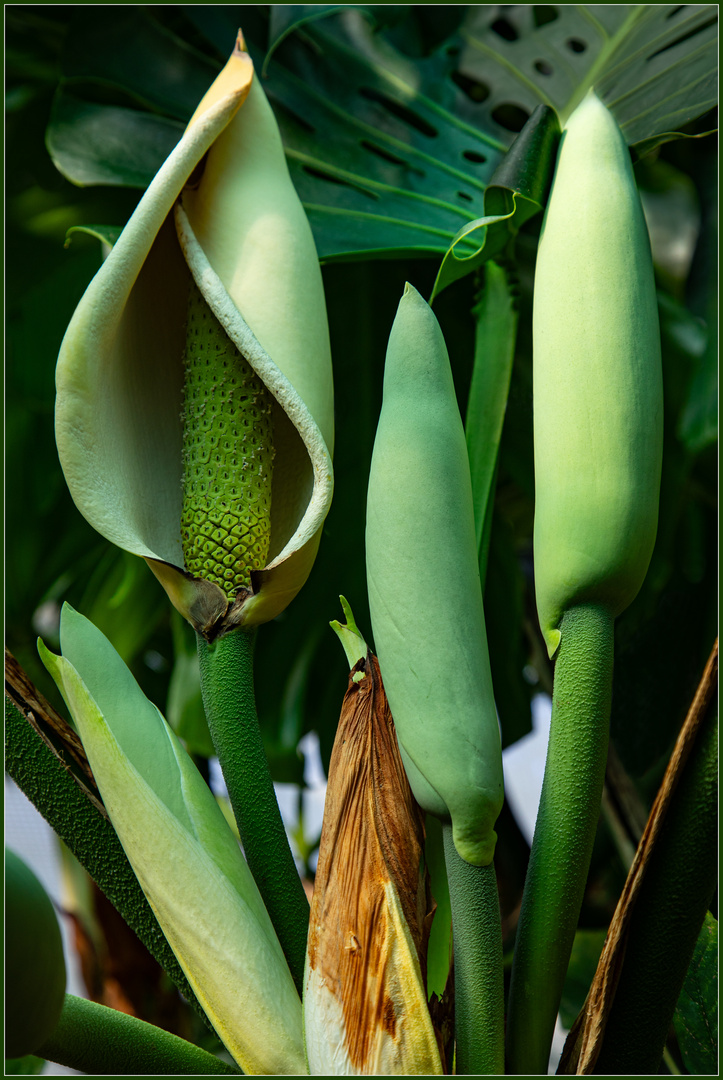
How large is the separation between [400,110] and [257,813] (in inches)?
21.0

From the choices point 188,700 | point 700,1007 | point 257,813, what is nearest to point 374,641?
point 257,813

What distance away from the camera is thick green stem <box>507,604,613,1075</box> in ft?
0.93

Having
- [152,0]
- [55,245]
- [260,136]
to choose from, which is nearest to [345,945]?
[260,136]

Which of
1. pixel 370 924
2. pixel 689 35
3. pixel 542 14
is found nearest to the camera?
pixel 370 924

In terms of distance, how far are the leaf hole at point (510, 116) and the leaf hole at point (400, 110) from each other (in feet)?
0.18

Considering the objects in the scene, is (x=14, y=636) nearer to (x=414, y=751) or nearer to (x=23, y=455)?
(x=23, y=455)

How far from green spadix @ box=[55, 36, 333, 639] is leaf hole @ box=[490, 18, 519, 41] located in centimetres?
38

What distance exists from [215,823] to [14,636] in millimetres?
587

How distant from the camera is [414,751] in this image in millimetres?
273

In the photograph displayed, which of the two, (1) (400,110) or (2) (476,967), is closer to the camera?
(2) (476,967)

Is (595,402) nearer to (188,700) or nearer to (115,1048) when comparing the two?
(115,1048)

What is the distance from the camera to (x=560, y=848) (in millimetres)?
284

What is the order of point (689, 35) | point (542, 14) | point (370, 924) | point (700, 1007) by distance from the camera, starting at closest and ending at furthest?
A: point (370, 924) → point (700, 1007) → point (689, 35) → point (542, 14)

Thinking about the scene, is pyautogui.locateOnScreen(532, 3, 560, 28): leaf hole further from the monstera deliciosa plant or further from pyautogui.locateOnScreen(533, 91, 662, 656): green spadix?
pyautogui.locateOnScreen(533, 91, 662, 656): green spadix
